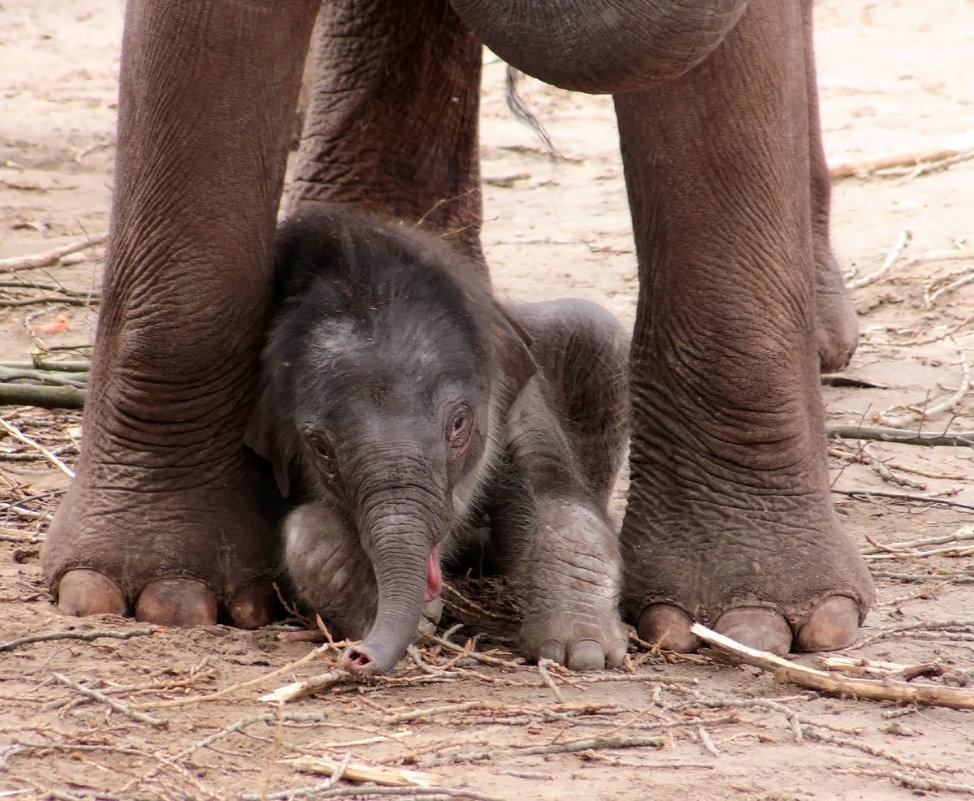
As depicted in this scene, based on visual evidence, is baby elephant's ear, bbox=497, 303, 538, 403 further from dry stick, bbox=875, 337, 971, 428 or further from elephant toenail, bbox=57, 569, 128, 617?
dry stick, bbox=875, 337, 971, 428

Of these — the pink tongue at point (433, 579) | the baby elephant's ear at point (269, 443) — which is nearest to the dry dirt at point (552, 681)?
the pink tongue at point (433, 579)

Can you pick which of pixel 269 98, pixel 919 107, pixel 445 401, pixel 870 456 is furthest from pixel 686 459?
pixel 919 107

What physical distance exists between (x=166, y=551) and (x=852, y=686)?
1.26 m

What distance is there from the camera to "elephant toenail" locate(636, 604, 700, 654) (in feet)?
11.1

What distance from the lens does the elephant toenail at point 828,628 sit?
11.0 feet

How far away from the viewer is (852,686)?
9.91 ft

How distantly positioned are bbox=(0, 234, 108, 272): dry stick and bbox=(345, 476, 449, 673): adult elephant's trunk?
129 inches

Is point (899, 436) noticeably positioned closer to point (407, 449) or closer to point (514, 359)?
point (514, 359)

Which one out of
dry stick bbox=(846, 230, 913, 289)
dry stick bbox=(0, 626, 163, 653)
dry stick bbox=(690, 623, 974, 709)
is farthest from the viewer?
dry stick bbox=(846, 230, 913, 289)

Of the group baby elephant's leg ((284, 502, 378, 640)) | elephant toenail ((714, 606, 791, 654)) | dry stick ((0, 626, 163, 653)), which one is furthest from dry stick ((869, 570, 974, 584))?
dry stick ((0, 626, 163, 653))

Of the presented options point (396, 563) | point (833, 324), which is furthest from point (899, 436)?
point (396, 563)

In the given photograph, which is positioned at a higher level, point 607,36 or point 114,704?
point 607,36

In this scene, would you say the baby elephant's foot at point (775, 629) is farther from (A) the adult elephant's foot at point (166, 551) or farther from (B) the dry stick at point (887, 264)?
(B) the dry stick at point (887, 264)

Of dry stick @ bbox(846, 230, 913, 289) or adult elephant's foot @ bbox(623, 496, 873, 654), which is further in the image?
dry stick @ bbox(846, 230, 913, 289)
